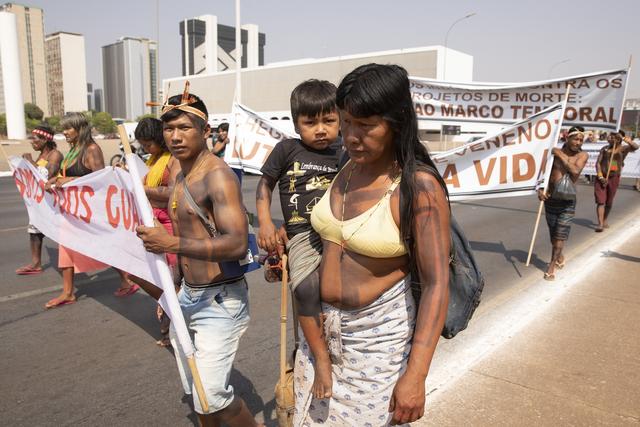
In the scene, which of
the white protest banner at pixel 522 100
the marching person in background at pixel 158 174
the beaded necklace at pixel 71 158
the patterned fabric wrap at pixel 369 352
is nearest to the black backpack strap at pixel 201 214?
the patterned fabric wrap at pixel 369 352

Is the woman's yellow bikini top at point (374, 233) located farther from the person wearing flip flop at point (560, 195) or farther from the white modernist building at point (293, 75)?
the white modernist building at point (293, 75)

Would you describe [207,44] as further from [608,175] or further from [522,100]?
[522,100]

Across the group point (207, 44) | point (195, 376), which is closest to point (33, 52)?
point (207, 44)

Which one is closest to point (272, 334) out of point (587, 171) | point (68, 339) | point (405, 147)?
point (68, 339)

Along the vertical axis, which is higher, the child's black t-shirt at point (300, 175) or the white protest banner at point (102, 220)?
the child's black t-shirt at point (300, 175)

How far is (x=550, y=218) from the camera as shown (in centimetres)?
674

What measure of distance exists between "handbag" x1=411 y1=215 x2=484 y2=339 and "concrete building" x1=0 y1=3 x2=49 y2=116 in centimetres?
13121

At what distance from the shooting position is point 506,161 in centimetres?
656

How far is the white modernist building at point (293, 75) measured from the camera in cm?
6462

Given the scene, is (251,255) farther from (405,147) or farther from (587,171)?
(587,171)

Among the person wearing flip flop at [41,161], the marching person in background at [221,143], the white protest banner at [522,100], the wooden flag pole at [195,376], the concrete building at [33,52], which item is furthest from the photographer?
→ the concrete building at [33,52]

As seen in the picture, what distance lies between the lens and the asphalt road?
3.18 meters

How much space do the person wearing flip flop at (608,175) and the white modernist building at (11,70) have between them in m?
41.3

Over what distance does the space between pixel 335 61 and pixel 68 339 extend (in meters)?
72.7
